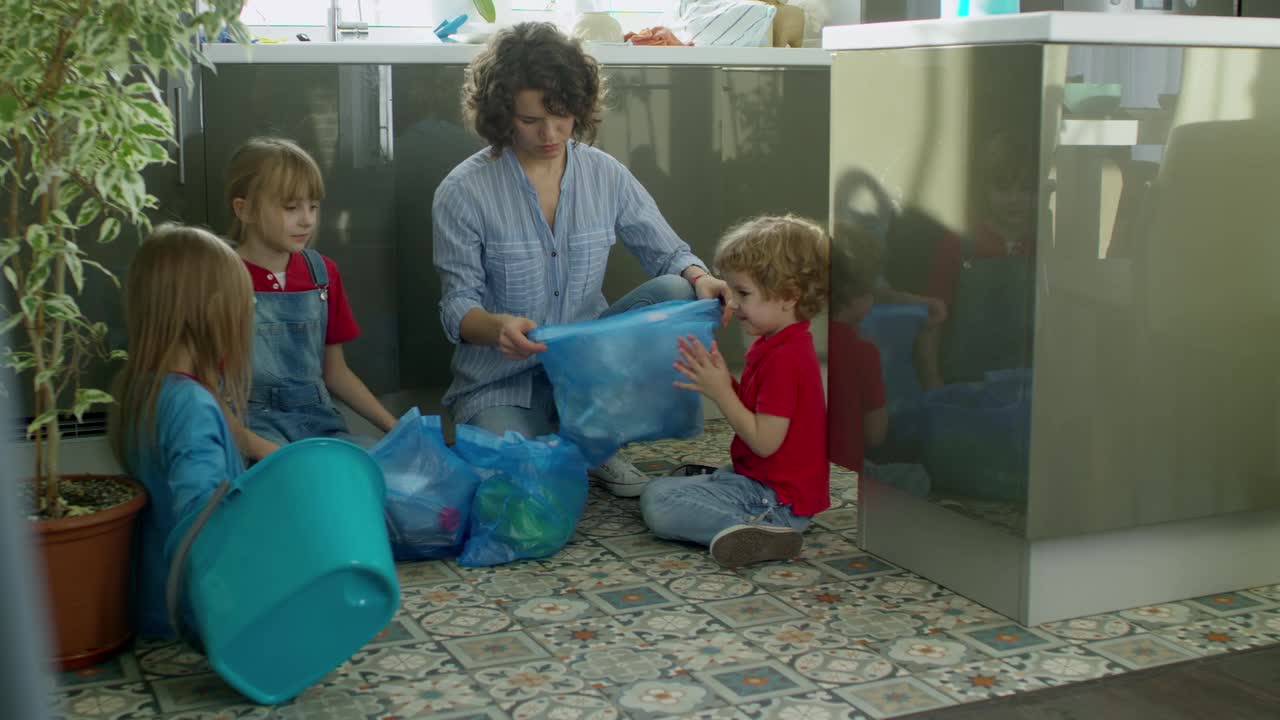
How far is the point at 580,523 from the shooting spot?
2.07 meters

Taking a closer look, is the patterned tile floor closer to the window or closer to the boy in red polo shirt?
the boy in red polo shirt

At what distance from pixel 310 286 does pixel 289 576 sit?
902 millimetres

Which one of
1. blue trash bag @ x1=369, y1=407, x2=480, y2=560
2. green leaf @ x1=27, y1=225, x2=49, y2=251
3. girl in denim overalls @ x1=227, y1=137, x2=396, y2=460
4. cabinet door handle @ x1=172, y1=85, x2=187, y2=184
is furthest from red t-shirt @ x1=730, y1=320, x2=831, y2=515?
cabinet door handle @ x1=172, y1=85, x2=187, y2=184

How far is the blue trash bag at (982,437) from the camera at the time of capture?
5.03 feet

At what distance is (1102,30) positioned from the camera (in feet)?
4.83

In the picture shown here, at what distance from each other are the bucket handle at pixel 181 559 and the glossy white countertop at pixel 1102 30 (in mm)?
1012

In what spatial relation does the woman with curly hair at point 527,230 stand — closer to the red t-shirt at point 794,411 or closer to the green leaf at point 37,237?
the red t-shirt at point 794,411

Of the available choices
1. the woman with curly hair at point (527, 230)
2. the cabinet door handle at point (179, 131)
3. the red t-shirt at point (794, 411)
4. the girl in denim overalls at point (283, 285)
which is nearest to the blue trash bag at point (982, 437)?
the red t-shirt at point (794, 411)

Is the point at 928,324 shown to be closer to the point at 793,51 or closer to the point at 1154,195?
the point at 1154,195

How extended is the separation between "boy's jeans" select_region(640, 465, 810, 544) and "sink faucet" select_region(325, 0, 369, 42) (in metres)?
1.50

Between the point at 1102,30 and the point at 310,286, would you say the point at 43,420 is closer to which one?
the point at 310,286

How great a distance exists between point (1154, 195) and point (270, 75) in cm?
155

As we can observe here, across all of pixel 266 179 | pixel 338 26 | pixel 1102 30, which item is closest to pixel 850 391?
pixel 1102 30

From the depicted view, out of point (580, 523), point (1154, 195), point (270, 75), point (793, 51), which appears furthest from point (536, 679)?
point (793, 51)
